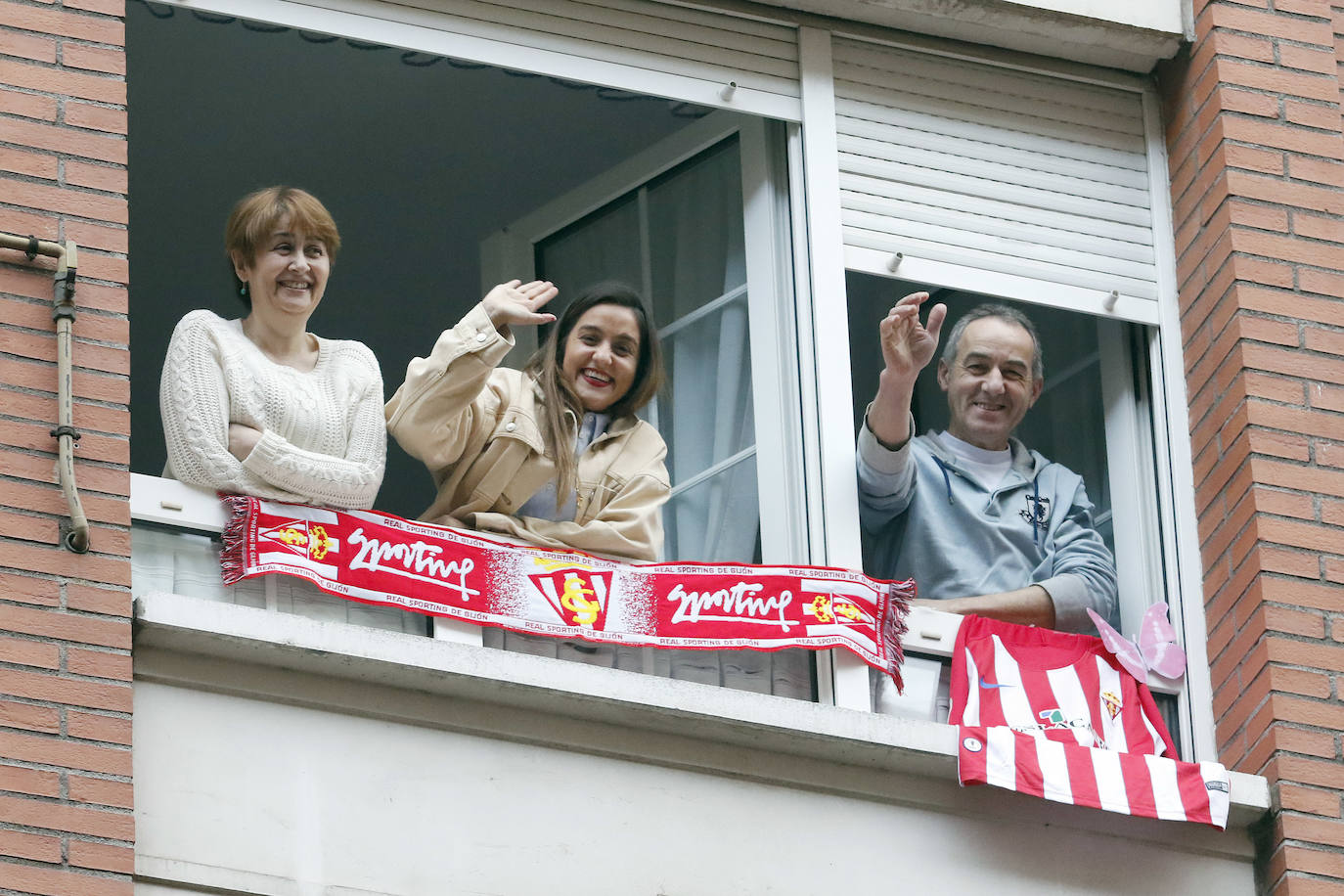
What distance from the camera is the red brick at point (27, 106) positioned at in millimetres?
7641

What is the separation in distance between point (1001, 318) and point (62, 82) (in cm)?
Answer: 313

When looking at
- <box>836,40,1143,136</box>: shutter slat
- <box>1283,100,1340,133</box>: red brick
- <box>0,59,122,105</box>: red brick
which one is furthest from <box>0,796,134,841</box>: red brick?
<box>1283,100,1340,133</box>: red brick

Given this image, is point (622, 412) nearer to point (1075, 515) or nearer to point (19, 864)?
point (1075, 515)

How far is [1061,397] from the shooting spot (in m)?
9.75

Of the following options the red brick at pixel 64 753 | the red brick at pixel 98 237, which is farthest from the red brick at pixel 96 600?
the red brick at pixel 98 237

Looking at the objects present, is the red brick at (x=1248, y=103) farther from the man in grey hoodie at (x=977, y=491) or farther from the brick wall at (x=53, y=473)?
the brick wall at (x=53, y=473)

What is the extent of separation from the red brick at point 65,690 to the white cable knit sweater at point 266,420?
2.82 feet

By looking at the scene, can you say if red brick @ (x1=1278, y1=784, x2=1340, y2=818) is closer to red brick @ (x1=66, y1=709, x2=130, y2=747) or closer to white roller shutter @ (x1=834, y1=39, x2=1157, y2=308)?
white roller shutter @ (x1=834, y1=39, x2=1157, y2=308)

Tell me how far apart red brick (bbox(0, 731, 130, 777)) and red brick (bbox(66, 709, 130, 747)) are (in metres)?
0.02

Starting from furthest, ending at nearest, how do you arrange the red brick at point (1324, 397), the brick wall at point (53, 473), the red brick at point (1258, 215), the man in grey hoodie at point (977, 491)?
1. the red brick at point (1258, 215)
2. the red brick at point (1324, 397)
3. the man in grey hoodie at point (977, 491)
4. the brick wall at point (53, 473)

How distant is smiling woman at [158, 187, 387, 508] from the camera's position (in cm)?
779

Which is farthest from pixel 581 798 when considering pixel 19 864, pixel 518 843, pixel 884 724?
pixel 19 864

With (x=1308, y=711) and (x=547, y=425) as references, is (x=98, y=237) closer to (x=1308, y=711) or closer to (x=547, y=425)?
(x=547, y=425)

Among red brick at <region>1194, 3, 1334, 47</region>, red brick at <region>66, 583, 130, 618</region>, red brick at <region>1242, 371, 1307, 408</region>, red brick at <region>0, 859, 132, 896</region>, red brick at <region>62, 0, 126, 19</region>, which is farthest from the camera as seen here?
red brick at <region>1194, 3, 1334, 47</region>
